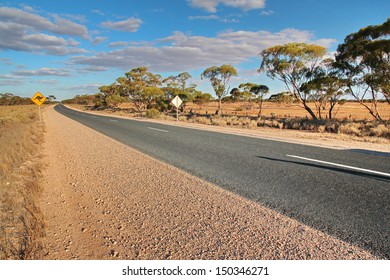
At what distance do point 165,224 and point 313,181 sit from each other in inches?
133

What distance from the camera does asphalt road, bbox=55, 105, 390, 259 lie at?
346 centimetres

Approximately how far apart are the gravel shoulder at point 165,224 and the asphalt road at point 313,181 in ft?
1.05

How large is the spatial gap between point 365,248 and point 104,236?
3177 millimetres

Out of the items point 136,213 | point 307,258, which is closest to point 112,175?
point 136,213

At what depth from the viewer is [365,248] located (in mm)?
2910

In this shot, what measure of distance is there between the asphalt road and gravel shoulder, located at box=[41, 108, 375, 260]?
32 cm

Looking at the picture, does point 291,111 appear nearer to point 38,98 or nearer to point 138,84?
point 138,84

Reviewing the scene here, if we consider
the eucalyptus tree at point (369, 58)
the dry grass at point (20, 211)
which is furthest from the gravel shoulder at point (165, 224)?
the eucalyptus tree at point (369, 58)

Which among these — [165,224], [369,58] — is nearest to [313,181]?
[165,224]

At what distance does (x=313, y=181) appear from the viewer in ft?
17.2

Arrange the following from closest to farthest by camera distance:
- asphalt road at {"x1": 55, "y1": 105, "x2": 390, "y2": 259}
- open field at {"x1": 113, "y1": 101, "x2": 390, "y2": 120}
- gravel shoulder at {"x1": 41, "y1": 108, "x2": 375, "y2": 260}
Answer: gravel shoulder at {"x1": 41, "y1": 108, "x2": 375, "y2": 260}, asphalt road at {"x1": 55, "y1": 105, "x2": 390, "y2": 259}, open field at {"x1": 113, "y1": 101, "x2": 390, "y2": 120}

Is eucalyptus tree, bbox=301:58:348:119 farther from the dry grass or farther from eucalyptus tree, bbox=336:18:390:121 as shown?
the dry grass

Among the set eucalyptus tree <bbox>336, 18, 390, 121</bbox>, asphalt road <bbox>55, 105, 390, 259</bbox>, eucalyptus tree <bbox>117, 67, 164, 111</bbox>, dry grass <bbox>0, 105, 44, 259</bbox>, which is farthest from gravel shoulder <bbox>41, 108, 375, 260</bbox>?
eucalyptus tree <bbox>117, 67, 164, 111</bbox>
